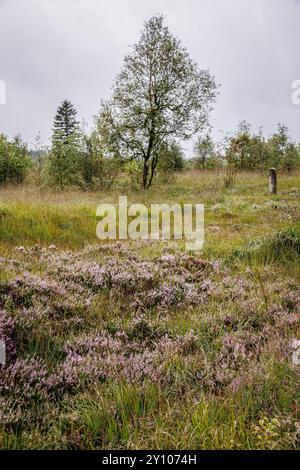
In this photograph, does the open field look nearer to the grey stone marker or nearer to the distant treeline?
the grey stone marker

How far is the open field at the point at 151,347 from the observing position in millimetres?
2658

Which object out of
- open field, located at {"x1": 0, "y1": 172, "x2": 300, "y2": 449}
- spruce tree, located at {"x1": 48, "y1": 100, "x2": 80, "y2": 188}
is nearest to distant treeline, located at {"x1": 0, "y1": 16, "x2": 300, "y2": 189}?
spruce tree, located at {"x1": 48, "y1": 100, "x2": 80, "y2": 188}

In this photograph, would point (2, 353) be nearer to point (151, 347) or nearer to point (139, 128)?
point (151, 347)

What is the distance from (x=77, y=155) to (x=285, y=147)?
25160mm

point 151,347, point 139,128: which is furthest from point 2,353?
point 139,128

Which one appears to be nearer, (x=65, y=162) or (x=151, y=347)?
(x=151, y=347)

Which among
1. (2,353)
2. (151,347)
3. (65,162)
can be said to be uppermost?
(65,162)

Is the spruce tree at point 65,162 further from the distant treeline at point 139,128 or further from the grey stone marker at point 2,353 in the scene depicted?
the grey stone marker at point 2,353

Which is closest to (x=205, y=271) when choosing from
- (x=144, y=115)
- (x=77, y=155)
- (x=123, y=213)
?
(x=123, y=213)

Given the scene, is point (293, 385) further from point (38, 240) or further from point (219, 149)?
point (219, 149)

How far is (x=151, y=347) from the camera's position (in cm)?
414

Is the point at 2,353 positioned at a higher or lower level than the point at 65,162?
lower

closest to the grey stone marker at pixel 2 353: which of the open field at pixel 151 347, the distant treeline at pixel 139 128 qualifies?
the open field at pixel 151 347

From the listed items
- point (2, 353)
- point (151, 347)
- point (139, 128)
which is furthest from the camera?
point (139, 128)
